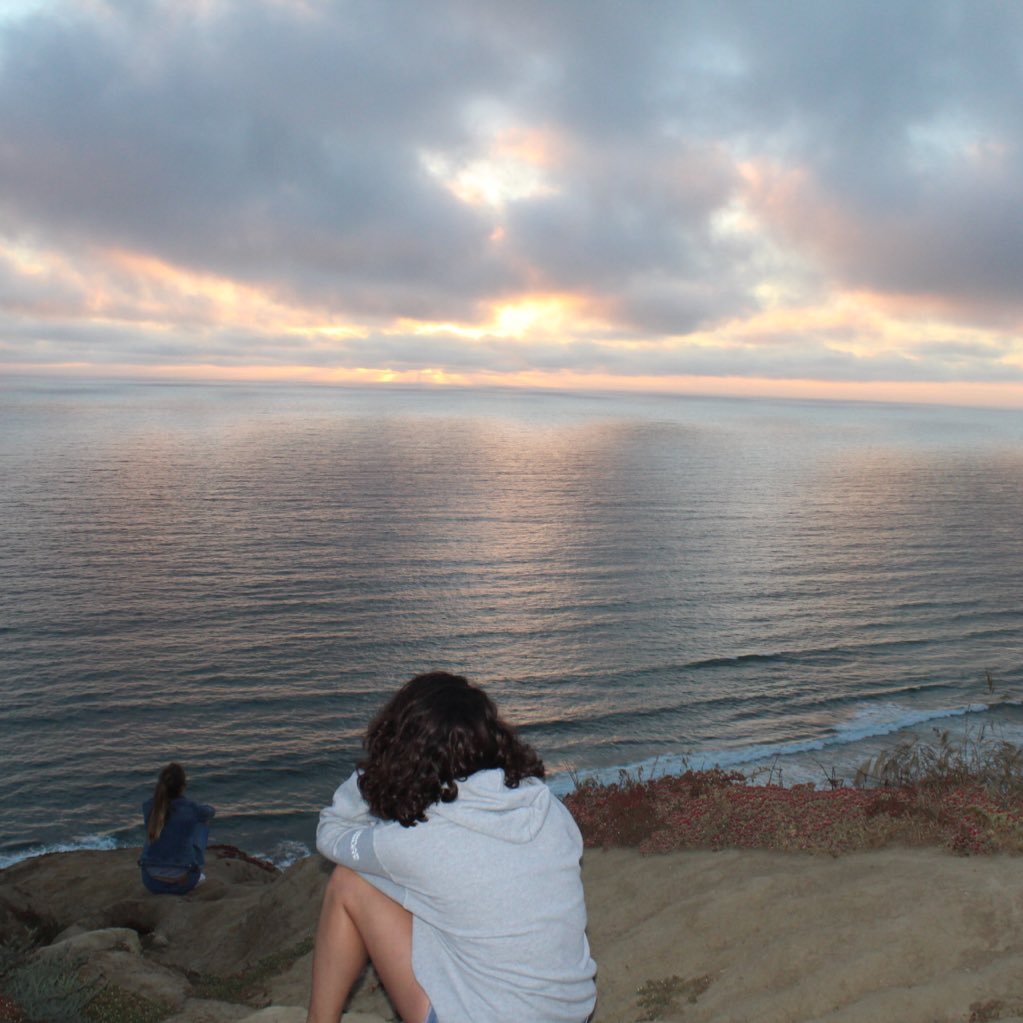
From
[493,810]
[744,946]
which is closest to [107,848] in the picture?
[744,946]

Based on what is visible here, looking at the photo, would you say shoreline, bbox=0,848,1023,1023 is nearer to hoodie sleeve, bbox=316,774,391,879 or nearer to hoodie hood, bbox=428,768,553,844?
hoodie sleeve, bbox=316,774,391,879

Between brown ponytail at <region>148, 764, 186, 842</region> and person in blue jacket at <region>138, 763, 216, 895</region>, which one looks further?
person in blue jacket at <region>138, 763, 216, 895</region>

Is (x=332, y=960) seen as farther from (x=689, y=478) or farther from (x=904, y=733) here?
(x=689, y=478)

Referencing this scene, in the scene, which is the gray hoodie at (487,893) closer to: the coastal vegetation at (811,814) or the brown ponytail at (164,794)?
the coastal vegetation at (811,814)

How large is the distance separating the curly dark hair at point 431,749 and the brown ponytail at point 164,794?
8.01 metres

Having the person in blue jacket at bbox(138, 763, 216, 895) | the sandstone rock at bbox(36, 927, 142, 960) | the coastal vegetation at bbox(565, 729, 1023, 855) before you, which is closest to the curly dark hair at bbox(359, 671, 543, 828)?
the sandstone rock at bbox(36, 927, 142, 960)

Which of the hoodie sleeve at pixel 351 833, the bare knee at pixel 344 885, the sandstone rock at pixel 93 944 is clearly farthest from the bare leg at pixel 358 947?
the sandstone rock at pixel 93 944

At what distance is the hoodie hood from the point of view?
11.6 ft

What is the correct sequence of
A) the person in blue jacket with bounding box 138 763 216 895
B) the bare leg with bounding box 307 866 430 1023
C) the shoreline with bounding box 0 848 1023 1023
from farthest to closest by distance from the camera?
1. the person in blue jacket with bounding box 138 763 216 895
2. the shoreline with bounding box 0 848 1023 1023
3. the bare leg with bounding box 307 866 430 1023

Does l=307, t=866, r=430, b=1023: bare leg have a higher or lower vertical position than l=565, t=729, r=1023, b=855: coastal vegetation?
higher

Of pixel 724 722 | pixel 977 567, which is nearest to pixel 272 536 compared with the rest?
pixel 724 722

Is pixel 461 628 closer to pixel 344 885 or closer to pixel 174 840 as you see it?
pixel 174 840

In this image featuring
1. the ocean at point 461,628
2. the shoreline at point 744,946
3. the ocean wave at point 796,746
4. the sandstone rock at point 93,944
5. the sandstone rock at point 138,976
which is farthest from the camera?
the ocean at point 461,628

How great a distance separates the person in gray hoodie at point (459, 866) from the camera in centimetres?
354
